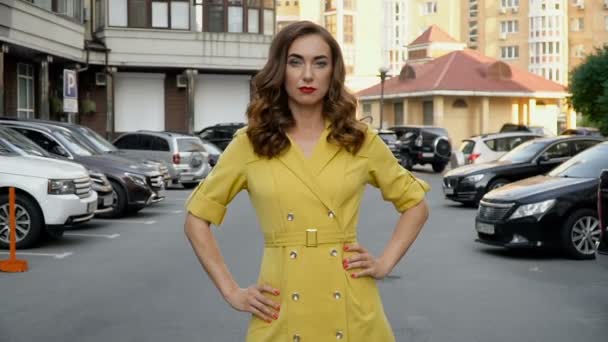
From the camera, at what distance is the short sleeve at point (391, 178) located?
3.32 metres

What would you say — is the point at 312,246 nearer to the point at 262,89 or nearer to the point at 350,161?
the point at 350,161

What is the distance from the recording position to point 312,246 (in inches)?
125

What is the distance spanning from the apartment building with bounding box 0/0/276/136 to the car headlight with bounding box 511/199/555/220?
3072 cm

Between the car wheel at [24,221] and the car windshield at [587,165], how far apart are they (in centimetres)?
740

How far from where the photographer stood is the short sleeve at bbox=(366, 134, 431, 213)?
3322 mm

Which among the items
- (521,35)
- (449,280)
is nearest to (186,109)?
(449,280)

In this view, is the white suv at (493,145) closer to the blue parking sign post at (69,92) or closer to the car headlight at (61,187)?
the blue parking sign post at (69,92)

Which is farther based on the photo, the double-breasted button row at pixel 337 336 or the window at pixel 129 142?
the window at pixel 129 142

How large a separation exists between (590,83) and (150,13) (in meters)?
20.0

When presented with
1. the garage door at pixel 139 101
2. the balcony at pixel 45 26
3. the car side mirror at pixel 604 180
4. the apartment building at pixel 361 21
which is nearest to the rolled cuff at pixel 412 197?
the car side mirror at pixel 604 180

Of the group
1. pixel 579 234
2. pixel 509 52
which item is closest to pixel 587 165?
pixel 579 234

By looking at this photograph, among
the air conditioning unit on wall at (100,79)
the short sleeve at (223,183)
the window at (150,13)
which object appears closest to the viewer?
the short sleeve at (223,183)

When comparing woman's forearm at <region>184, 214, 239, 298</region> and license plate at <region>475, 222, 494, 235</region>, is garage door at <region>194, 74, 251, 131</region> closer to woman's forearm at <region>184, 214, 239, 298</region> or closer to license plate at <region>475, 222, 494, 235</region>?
license plate at <region>475, 222, 494, 235</region>

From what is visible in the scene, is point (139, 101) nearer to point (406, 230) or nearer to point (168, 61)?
point (168, 61)
